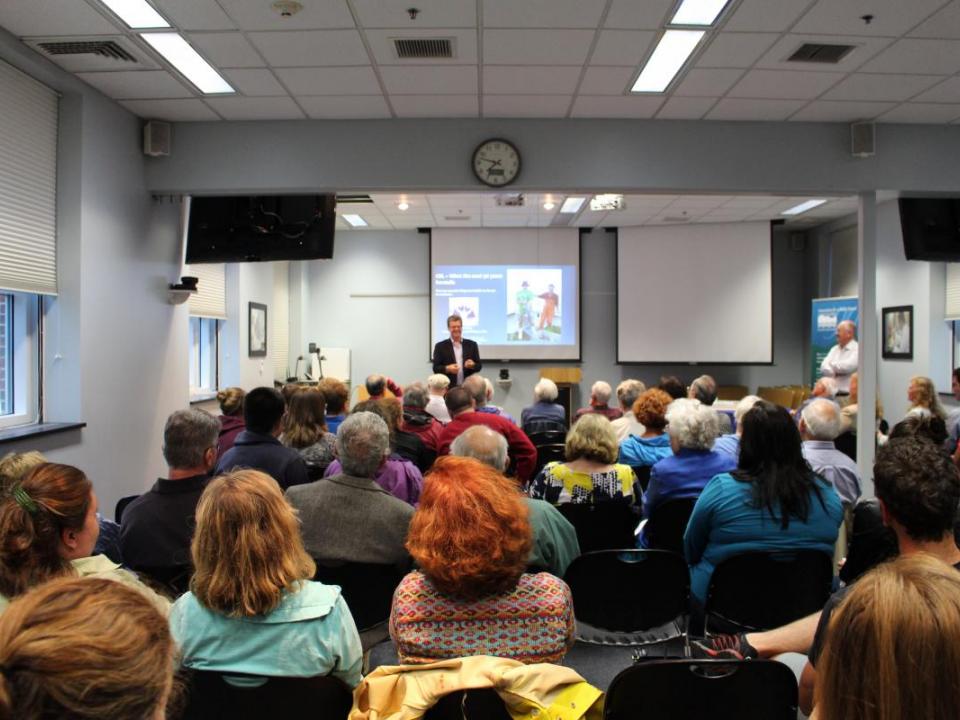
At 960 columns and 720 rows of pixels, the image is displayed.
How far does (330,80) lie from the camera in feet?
15.4

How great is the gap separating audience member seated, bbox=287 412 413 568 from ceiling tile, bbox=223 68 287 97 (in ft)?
10.4

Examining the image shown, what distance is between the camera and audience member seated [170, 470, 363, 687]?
155 cm

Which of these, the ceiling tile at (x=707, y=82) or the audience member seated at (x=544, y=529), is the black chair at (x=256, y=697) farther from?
the ceiling tile at (x=707, y=82)

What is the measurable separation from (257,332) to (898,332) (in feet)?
26.6

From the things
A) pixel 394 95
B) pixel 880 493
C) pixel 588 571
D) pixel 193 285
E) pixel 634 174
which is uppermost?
pixel 394 95

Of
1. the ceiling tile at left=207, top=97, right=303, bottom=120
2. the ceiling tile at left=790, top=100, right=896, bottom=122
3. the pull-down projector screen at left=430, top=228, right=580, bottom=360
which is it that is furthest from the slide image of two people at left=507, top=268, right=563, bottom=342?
the ceiling tile at left=207, top=97, right=303, bottom=120

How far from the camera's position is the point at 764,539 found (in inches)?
99.0

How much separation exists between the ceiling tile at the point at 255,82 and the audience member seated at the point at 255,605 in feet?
12.1

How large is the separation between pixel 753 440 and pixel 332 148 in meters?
4.13

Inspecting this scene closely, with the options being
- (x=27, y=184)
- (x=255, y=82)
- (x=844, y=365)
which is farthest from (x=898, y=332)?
(x=27, y=184)

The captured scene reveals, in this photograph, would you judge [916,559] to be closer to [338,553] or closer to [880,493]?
[880,493]

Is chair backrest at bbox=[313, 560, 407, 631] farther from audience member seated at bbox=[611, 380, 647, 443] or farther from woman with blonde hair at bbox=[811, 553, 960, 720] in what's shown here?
audience member seated at bbox=[611, 380, 647, 443]

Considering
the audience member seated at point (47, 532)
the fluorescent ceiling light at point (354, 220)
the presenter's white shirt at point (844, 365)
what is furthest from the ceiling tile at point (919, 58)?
the fluorescent ceiling light at point (354, 220)

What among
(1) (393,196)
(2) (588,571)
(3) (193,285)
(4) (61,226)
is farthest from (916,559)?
(1) (393,196)
